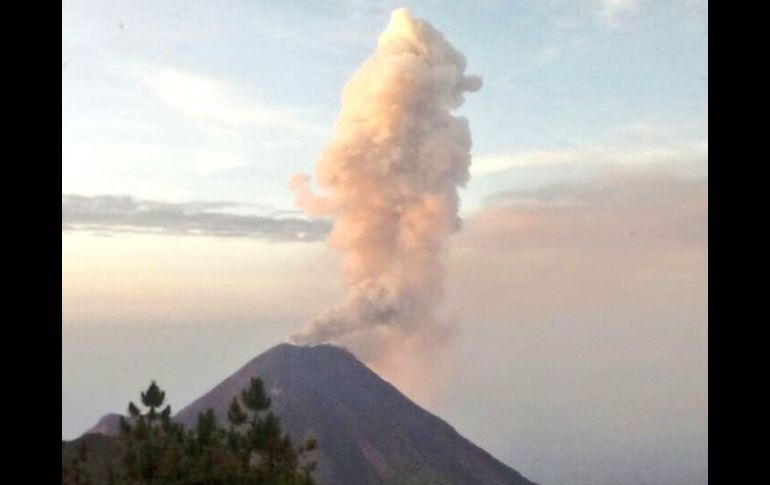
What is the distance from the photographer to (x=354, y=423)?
100 m

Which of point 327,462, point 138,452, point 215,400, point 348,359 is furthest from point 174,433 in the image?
point 348,359

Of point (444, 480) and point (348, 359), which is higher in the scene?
point (348, 359)

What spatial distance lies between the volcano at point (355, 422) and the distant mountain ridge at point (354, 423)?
114mm

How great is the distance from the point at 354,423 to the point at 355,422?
24 centimetres

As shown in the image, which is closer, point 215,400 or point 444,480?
point 444,480

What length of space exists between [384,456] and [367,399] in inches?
459

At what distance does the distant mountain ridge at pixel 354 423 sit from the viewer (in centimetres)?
9156

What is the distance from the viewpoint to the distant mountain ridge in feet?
300

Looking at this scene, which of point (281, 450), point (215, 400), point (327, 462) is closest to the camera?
point (281, 450)

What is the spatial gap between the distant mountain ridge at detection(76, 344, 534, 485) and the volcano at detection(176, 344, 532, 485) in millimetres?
114

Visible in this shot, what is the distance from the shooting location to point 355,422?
100312mm

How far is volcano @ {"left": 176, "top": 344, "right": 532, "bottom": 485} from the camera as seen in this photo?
91.6 metres
